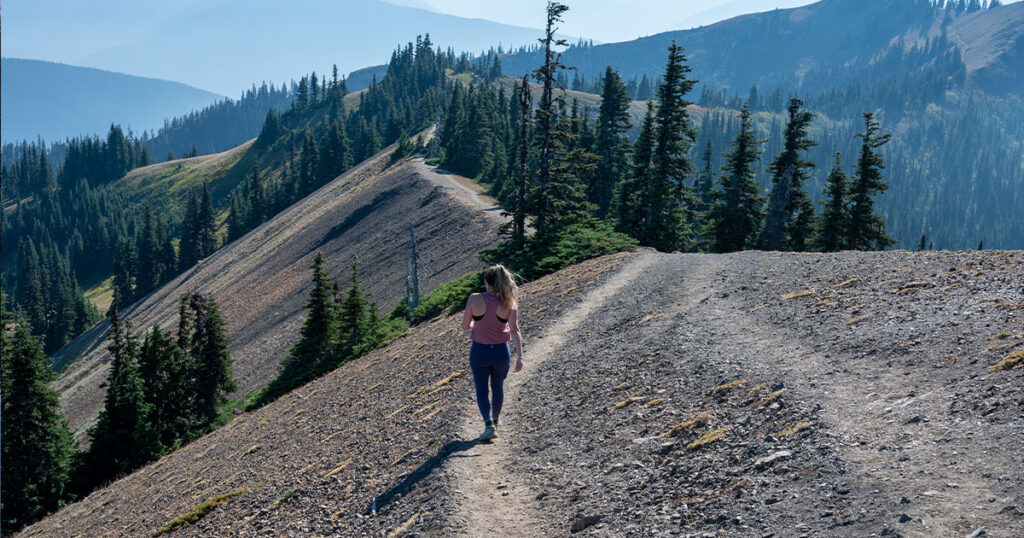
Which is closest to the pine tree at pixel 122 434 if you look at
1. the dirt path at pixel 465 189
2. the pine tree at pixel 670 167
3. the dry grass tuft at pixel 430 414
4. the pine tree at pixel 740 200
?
the dry grass tuft at pixel 430 414

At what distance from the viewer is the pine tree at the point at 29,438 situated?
3056 centimetres

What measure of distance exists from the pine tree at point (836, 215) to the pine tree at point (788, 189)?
5.77 ft

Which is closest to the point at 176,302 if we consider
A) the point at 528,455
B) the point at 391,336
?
the point at 391,336

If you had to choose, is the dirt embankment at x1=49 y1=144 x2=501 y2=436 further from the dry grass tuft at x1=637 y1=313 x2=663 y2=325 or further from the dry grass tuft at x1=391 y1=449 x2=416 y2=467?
the dry grass tuft at x1=391 y1=449 x2=416 y2=467

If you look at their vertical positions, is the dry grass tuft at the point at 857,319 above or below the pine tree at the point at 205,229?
above

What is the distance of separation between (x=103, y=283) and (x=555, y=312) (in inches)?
6849

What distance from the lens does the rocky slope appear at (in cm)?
748

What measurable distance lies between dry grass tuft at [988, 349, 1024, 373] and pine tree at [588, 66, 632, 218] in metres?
50.2

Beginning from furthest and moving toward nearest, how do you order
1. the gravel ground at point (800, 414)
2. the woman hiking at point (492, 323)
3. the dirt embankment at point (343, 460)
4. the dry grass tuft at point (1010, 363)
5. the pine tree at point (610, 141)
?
1. the pine tree at point (610, 141)
2. the woman hiking at point (492, 323)
3. the dirt embankment at point (343, 460)
4. the dry grass tuft at point (1010, 363)
5. the gravel ground at point (800, 414)

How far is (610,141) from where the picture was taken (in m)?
62.8

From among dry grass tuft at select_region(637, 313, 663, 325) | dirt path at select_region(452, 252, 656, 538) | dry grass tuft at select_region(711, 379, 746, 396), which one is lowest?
dirt path at select_region(452, 252, 656, 538)

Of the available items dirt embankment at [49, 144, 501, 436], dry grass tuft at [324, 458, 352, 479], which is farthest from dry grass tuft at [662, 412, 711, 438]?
dirt embankment at [49, 144, 501, 436]

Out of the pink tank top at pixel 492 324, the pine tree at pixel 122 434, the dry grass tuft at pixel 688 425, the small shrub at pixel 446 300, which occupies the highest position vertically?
the pink tank top at pixel 492 324

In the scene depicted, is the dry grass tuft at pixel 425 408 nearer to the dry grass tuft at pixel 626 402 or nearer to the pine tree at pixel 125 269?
the dry grass tuft at pixel 626 402
